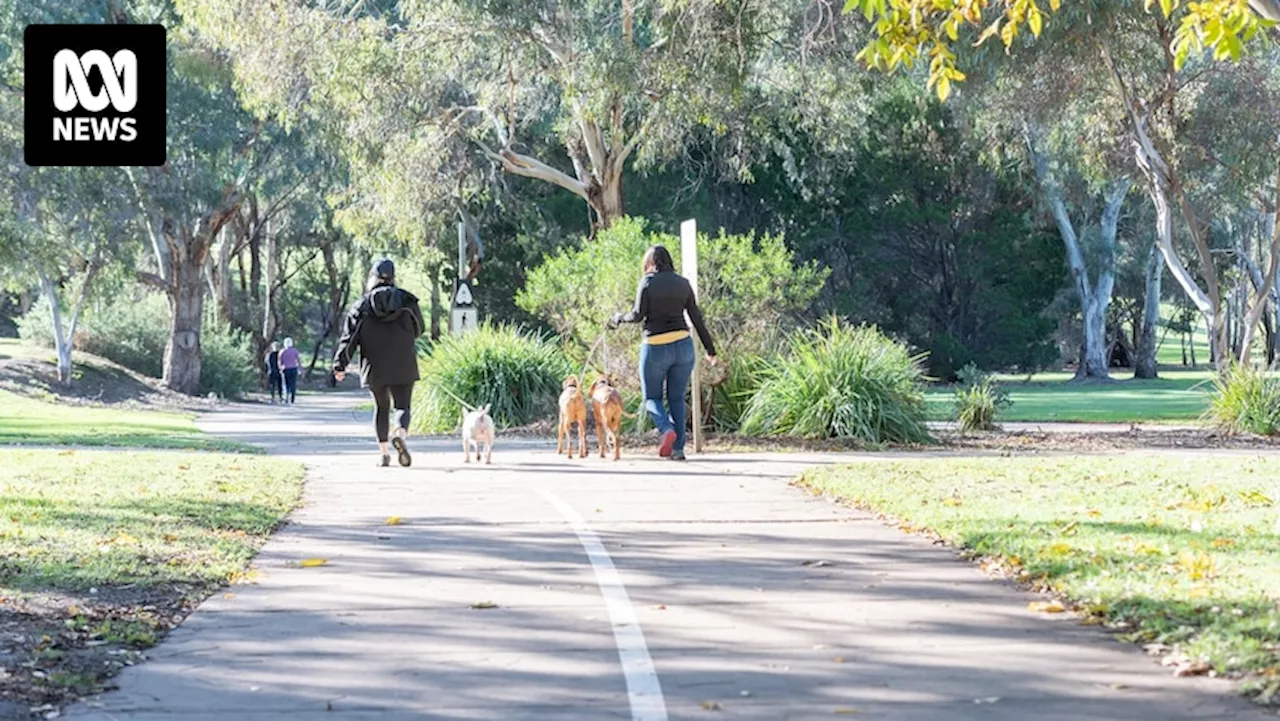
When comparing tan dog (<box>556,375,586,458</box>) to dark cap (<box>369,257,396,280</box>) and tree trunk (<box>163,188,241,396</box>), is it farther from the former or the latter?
tree trunk (<box>163,188,241,396</box>)

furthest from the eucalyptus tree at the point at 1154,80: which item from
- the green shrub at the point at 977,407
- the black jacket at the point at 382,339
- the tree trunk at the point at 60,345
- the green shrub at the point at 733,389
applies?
the tree trunk at the point at 60,345

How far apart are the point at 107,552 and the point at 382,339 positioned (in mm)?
6603

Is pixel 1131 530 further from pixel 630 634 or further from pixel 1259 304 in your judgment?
pixel 1259 304

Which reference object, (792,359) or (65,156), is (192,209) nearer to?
(65,156)

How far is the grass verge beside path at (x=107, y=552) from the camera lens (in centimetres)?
727

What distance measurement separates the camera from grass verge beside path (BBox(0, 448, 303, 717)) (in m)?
7.27

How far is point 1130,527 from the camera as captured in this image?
10.6 m

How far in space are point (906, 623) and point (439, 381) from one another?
17.2 m

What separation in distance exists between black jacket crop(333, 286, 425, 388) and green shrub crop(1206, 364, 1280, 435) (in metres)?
11.5

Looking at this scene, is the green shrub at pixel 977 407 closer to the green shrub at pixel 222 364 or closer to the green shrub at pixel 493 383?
the green shrub at pixel 493 383

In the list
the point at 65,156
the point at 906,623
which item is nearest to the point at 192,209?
the point at 65,156

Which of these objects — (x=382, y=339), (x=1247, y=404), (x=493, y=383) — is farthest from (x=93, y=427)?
(x=1247, y=404)

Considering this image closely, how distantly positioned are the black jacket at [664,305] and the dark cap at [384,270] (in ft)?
7.44

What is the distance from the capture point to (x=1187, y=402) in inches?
1592
